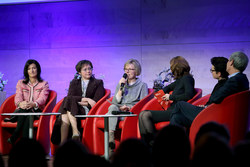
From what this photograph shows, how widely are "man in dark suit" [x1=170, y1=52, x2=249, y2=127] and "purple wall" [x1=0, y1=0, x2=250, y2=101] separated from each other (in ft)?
5.78

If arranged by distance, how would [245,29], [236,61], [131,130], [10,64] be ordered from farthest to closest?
[10,64]
[245,29]
[131,130]
[236,61]

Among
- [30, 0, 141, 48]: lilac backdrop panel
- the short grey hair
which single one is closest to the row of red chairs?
the short grey hair

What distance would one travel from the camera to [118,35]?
5.55 metres

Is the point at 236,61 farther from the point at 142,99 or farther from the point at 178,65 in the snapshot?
the point at 142,99

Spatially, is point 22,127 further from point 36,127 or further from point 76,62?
point 76,62

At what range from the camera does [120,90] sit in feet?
13.9

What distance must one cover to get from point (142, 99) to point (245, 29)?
6.80 ft

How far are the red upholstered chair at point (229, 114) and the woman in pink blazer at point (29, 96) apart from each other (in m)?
2.18

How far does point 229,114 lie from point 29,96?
271 centimetres

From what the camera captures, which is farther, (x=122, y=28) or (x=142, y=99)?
(x=122, y=28)

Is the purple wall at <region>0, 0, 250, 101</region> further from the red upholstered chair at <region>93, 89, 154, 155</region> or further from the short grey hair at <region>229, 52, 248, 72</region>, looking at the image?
the short grey hair at <region>229, 52, 248, 72</region>

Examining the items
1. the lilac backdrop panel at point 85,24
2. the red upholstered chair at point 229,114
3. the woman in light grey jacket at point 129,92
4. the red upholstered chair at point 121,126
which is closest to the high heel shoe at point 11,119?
the red upholstered chair at point 121,126

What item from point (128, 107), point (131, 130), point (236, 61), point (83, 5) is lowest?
point (131, 130)

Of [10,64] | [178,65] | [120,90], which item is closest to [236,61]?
[178,65]
